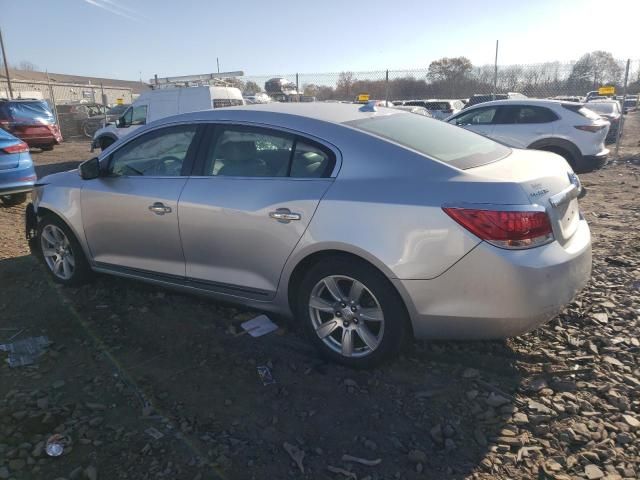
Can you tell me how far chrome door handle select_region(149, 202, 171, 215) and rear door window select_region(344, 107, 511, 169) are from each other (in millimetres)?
1444

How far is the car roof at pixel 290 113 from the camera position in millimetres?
3338


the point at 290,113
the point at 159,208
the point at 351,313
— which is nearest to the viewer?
the point at 351,313

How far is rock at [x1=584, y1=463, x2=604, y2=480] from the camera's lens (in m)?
2.23

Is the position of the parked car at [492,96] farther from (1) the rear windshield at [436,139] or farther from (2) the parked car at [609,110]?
(1) the rear windshield at [436,139]

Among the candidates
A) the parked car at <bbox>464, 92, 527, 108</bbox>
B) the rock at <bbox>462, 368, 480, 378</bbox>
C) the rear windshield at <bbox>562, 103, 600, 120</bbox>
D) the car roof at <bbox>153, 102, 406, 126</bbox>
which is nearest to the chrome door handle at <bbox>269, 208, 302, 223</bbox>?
the car roof at <bbox>153, 102, 406, 126</bbox>

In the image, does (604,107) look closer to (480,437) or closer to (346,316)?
(346,316)

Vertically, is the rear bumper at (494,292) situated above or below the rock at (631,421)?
above

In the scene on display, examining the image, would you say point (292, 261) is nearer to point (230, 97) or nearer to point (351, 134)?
point (351, 134)

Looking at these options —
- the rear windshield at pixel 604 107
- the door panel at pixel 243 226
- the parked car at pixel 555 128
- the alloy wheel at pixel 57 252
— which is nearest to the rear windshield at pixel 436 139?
the door panel at pixel 243 226

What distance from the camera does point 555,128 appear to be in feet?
31.3

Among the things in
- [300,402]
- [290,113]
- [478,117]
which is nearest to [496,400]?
[300,402]

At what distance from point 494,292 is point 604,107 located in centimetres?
1682

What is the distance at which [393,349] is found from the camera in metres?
2.91

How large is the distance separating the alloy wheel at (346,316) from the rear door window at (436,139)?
36.3 inches
